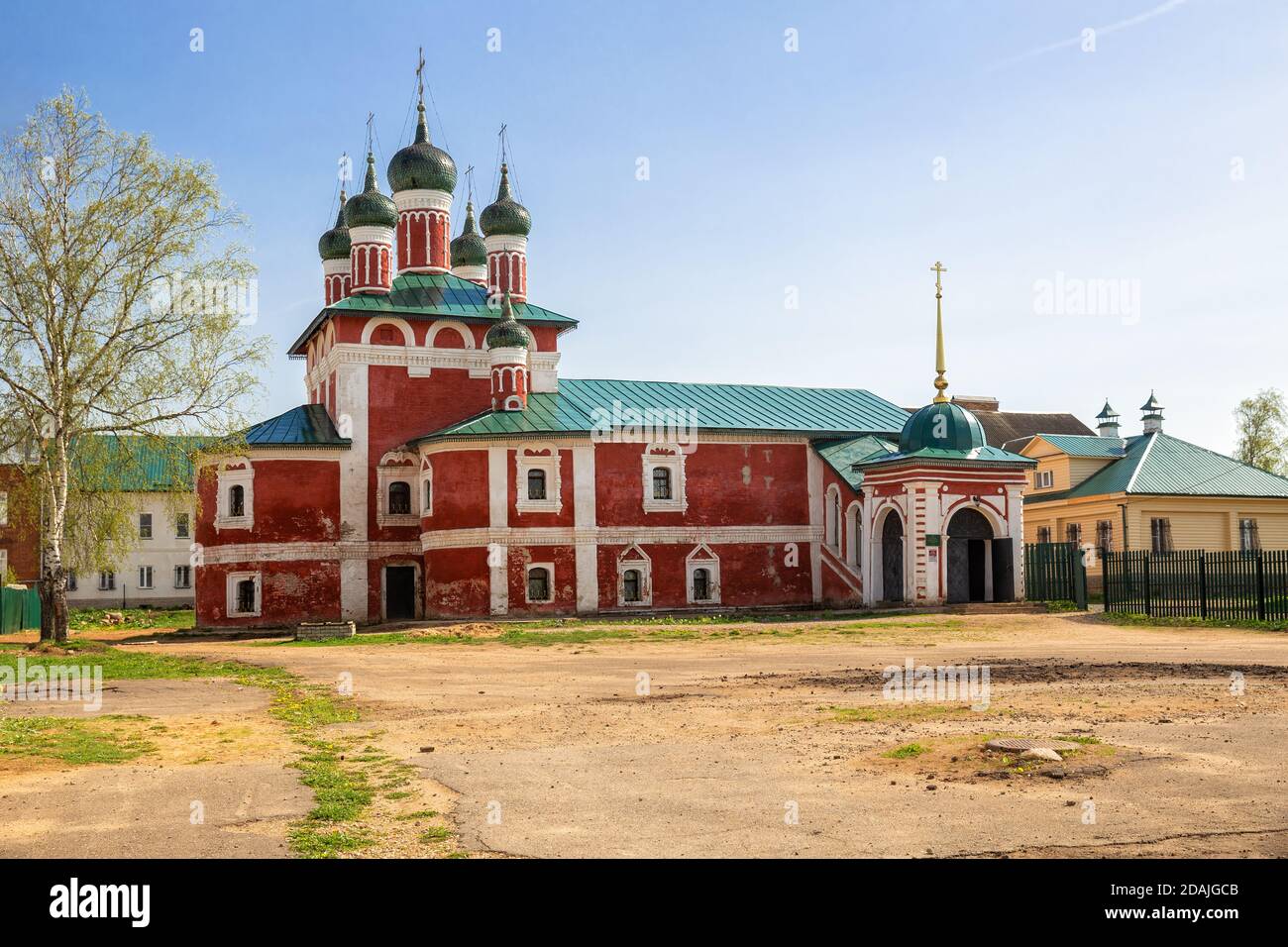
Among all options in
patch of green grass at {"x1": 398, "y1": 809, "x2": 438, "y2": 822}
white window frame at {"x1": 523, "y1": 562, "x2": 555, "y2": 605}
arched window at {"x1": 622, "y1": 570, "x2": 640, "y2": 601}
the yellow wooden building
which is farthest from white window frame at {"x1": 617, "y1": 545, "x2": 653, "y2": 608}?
patch of green grass at {"x1": 398, "y1": 809, "x2": 438, "y2": 822}

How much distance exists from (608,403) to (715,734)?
27.7 meters

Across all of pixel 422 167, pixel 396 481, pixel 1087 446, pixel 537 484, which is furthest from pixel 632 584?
pixel 1087 446

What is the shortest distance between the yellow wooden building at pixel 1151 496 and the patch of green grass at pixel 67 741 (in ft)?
115

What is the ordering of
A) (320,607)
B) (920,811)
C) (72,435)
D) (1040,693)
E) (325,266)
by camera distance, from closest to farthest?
1. (920,811)
2. (1040,693)
3. (72,435)
4. (320,607)
5. (325,266)

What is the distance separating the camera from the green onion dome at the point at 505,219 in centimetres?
4112

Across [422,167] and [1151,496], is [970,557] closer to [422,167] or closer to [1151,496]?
[1151,496]

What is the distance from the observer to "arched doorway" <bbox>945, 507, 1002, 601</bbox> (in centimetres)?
3641

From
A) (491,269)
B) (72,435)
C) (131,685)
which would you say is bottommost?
(131,685)

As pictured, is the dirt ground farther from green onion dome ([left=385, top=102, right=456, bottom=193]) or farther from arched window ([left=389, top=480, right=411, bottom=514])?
green onion dome ([left=385, top=102, right=456, bottom=193])

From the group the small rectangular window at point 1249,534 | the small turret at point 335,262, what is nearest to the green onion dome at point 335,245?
the small turret at point 335,262

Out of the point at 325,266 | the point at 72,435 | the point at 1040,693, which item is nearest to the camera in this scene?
the point at 1040,693
